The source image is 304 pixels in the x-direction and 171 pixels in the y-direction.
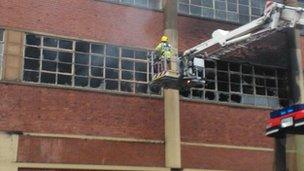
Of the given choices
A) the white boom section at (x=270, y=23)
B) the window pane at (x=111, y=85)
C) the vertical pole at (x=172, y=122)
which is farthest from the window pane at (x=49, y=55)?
the white boom section at (x=270, y=23)

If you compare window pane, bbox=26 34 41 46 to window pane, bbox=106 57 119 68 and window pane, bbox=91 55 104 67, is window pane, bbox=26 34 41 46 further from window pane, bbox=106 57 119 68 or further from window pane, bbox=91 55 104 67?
window pane, bbox=106 57 119 68

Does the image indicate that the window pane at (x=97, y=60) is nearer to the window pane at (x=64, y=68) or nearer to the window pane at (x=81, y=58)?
the window pane at (x=81, y=58)

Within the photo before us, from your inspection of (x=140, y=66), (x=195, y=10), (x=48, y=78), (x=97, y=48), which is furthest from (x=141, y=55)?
(x=48, y=78)

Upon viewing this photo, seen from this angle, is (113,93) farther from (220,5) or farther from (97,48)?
(220,5)

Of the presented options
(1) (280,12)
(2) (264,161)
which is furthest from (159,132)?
(1) (280,12)

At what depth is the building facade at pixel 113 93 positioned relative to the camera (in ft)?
48.3

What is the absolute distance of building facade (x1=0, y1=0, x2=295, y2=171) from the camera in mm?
Answer: 14711

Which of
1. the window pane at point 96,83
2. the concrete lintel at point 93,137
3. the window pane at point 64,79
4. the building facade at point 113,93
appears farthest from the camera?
the window pane at point 96,83

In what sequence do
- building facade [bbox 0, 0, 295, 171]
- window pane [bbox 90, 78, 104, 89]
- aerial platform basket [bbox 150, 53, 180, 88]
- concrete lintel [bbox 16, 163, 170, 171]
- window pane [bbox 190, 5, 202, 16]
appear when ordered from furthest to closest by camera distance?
window pane [bbox 190, 5, 202, 16] → window pane [bbox 90, 78, 104, 89] → building facade [bbox 0, 0, 295, 171] → concrete lintel [bbox 16, 163, 170, 171] → aerial platform basket [bbox 150, 53, 180, 88]

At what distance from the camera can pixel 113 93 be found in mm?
15836

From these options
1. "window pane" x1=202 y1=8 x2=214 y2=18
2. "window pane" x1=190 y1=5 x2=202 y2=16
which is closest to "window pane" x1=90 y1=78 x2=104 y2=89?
"window pane" x1=190 y1=5 x2=202 y2=16

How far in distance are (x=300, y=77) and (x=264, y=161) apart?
334 centimetres

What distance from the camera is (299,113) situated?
10031mm

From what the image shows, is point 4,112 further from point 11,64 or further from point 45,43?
point 45,43
